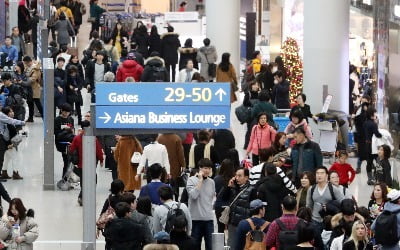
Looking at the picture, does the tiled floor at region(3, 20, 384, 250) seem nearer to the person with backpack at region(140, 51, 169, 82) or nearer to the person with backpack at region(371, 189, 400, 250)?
the person with backpack at region(140, 51, 169, 82)

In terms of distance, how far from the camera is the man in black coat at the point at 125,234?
14992 millimetres

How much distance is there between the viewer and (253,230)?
15297mm

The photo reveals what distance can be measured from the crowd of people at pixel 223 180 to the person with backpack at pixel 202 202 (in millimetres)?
12

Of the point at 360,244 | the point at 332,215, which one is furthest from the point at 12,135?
the point at 360,244

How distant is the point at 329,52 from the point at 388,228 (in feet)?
42.0

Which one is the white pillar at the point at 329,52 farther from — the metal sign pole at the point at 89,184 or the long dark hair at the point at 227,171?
the metal sign pole at the point at 89,184

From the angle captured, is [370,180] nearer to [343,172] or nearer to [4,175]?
[343,172]

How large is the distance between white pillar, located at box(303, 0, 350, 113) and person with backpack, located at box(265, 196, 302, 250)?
511 inches

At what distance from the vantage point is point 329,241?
15.4m

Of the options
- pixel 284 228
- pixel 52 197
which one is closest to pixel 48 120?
pixel 52 197

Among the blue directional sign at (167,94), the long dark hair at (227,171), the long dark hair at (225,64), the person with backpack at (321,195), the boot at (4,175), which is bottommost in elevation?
the boot at (4,175)

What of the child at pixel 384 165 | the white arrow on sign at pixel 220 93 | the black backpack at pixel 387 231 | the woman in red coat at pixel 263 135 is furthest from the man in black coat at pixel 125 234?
the woman in red coat at pixel 263 135

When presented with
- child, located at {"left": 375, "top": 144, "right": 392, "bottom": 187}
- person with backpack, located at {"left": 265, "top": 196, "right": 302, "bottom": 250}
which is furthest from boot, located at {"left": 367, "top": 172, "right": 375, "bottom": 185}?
person with backpack, located at {"left": 265, "top": 196, "right": 302, "bottom": 250}

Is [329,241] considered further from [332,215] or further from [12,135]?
[12,135]
